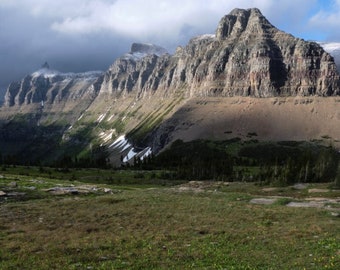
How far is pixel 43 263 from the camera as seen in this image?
26.1m

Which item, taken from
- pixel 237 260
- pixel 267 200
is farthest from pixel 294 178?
pixel 237 260

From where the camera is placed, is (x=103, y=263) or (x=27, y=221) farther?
(x=27, y=221)

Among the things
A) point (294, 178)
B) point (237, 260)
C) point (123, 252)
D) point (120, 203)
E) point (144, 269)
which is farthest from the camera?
point (294, 178)

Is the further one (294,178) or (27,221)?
(294,178)

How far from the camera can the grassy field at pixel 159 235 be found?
86.6ft

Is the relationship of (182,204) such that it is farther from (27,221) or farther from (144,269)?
(144,269)

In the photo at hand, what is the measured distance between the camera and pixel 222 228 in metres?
37.6

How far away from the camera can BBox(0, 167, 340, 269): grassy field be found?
1039 inches

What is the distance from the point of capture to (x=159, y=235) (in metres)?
34.4

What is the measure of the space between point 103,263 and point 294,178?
130 m

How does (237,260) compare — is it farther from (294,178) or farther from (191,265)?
(294,178)

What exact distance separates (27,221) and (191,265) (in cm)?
2112

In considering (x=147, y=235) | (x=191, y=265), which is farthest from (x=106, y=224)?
(x=191, y=265)

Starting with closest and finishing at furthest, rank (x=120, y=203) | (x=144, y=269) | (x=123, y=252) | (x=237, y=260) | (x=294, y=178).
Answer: (x=144, y=269) → (x=237, y=260) → (x=123, y=252) → (x=120, y=203) → (x=294, y=178)
